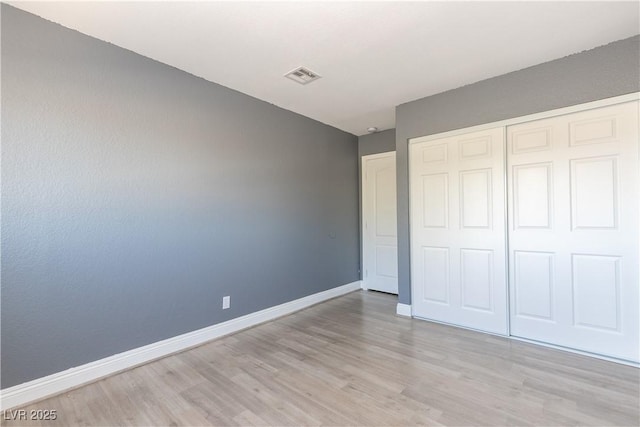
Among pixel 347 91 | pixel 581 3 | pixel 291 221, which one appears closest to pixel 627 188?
pixel 581 3

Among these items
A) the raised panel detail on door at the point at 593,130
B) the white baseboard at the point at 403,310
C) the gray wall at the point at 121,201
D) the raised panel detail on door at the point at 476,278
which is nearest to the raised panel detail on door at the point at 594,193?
the raised panel detail on door at the point at 593,130

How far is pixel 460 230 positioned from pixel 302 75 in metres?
2.29

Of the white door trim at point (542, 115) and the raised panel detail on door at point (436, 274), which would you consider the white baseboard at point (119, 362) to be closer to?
the raised panel detail on door at point (436, 274)

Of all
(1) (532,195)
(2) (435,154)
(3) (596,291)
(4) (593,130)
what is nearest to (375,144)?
(2) (435,154)

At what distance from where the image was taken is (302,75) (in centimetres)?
274

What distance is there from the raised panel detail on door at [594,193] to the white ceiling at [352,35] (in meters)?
0.97

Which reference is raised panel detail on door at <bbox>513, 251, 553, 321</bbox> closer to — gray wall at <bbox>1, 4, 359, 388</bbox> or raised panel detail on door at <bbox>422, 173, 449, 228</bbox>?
raised panel detail on door at <bbox>422, 173, 449, 228</bbox>

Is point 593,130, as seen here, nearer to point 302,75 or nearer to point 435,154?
point 435,154

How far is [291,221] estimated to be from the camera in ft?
12.0

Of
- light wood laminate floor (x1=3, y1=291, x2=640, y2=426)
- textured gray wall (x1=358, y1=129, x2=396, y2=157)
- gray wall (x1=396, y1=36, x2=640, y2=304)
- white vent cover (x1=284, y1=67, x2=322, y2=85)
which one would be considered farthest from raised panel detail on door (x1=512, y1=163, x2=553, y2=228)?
white vent cover (x1=284, y1=67, x2=322, y2=85)

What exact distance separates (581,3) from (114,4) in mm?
3032

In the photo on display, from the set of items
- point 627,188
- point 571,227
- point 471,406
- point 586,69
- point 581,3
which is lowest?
point 471,406

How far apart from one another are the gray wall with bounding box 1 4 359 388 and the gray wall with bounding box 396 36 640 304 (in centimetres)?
147

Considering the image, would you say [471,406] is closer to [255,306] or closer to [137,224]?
[255,306]
